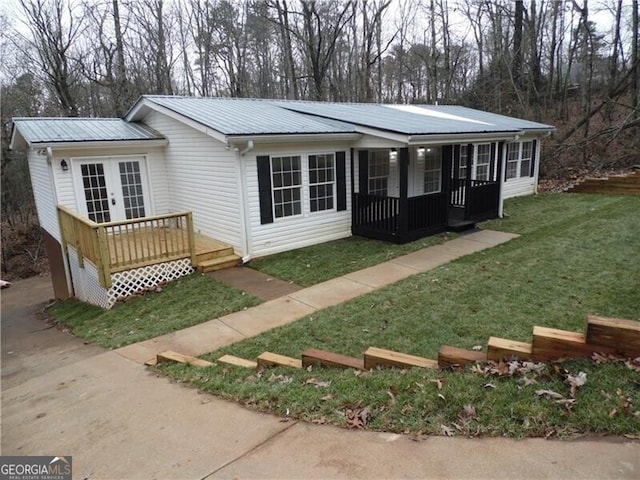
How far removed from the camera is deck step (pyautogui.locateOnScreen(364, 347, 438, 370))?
372 cm

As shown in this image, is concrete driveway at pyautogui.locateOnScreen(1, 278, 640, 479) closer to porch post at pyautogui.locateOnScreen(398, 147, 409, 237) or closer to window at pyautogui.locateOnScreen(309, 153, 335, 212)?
window at pyautogui.locateOnScreen(309, 153, 335, 212)

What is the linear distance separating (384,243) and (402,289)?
10.7 feet

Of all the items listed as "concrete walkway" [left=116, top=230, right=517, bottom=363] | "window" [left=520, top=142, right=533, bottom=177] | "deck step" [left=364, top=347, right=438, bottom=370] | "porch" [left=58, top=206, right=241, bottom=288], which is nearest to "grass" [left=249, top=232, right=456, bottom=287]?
"concrete walkway" [left=116, top=230, right=517, bottom=363]

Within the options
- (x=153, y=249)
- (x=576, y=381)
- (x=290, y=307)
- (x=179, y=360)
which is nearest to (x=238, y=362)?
(x=179, y=360)

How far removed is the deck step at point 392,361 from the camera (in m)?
3.72

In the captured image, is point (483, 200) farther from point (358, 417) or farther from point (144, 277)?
point (358, 417)

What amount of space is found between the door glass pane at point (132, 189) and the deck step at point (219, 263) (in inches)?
138

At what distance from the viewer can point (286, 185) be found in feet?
31.9

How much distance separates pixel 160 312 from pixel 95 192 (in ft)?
16.0

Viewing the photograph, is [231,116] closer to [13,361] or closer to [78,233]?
[78,233]

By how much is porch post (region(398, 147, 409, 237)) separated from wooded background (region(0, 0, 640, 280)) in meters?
11.8

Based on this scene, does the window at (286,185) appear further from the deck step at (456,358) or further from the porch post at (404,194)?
the deck step at (456,358)

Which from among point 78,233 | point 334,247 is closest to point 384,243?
point 334,247

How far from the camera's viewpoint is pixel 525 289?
21.2 feet
